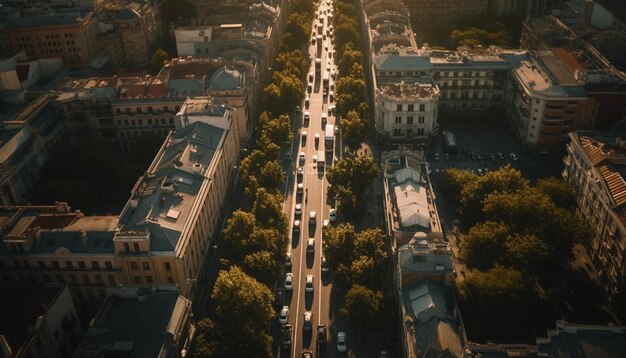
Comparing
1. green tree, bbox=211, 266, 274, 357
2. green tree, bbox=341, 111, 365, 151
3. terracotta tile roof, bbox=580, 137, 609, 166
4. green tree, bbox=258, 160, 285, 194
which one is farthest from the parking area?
green tree, bbox=211, 266, 274, 357

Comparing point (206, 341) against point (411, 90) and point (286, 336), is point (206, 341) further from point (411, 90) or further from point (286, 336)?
point (411, 90)

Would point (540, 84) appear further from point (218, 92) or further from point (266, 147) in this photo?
point (218, 92)

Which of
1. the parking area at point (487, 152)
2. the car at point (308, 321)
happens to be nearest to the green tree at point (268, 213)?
the car at point (308, 321)

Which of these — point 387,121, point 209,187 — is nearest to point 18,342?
point 209,187

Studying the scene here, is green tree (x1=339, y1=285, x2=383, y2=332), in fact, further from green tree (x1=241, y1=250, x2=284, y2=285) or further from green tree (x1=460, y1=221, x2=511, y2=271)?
green tree (x1=460, y1=221, x2=511, y2=271)

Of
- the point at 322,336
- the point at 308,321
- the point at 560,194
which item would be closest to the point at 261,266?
the point at 308,321
